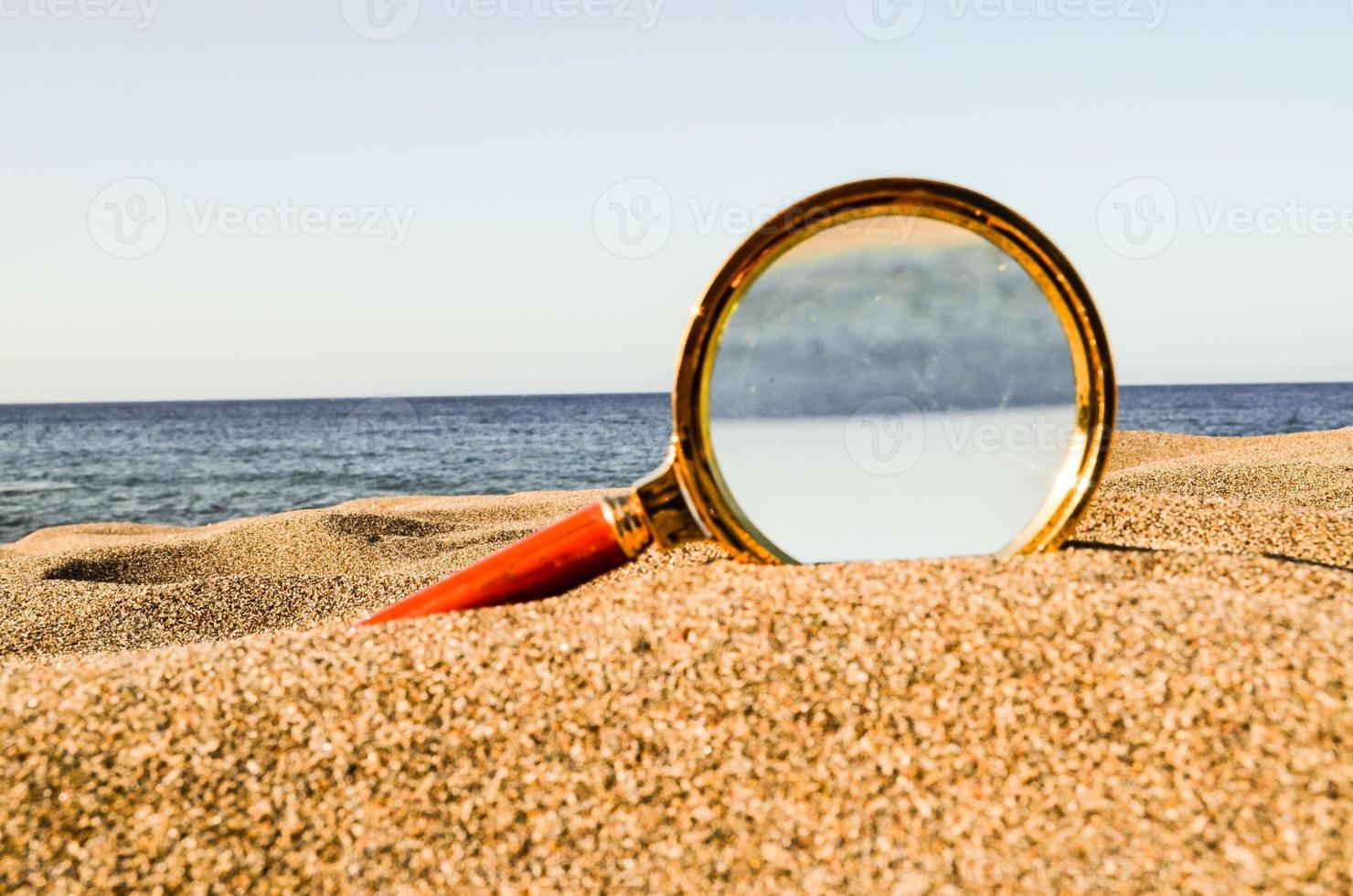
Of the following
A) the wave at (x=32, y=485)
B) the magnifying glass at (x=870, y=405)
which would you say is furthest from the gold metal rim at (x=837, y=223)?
the wave at (x=32, y=485)

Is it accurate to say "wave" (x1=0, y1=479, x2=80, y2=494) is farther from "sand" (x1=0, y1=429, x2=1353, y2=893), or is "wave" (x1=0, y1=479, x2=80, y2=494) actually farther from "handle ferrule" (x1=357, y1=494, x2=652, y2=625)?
"handle ferrule" (x1=357, y1=494, x2=652, y2=625)

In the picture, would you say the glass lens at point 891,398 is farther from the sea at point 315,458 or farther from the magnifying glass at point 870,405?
the sea at point 315,458

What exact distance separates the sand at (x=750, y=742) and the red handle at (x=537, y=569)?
0.06 meters

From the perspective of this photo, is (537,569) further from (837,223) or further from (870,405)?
(837,223)

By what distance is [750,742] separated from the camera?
4.74ft

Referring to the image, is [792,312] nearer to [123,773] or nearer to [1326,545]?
[123,773]

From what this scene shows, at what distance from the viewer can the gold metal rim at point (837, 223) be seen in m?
1.71

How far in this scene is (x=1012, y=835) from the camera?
1253 mm

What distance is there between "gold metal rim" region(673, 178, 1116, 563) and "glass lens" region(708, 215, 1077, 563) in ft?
0.07

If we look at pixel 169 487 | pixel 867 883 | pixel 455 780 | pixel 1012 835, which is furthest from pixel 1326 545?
pixel 169 487

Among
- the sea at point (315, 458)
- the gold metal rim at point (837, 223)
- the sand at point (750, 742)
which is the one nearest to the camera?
the sand at point (750, 742)

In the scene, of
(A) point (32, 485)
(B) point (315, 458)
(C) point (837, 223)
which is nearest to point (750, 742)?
(C) point (837, 223)

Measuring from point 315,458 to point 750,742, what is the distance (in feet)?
92.0

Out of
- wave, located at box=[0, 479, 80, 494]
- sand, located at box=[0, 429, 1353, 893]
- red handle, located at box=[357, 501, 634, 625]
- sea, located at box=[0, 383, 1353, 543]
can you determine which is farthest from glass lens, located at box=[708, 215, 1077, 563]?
wave, located at box=[0, 479, 80, 494]
